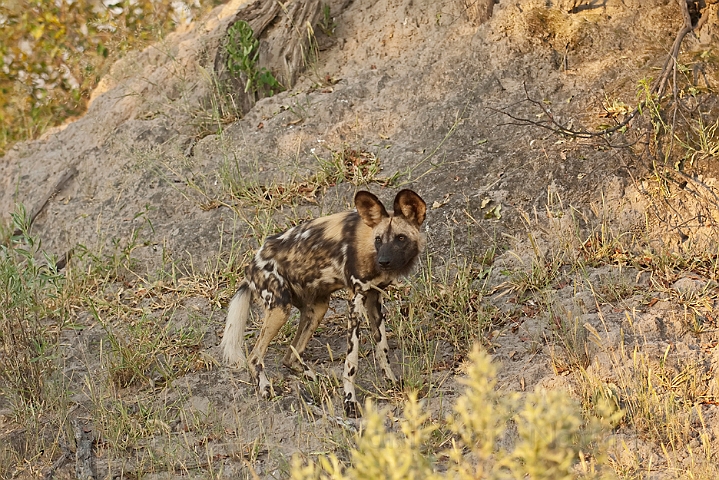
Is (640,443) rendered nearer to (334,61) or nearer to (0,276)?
(0,276)

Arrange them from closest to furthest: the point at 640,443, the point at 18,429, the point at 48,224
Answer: the point at 640,443 → the point at 18,429 → the point at 48,224

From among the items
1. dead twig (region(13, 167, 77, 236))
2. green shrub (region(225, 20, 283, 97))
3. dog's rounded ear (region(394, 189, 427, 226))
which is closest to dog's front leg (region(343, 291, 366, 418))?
dog's rounded ear (region(394, 189, 427, 226))

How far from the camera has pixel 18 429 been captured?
451 cm

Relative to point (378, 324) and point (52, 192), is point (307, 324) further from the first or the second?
point (52, 192)

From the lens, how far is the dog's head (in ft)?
14.7

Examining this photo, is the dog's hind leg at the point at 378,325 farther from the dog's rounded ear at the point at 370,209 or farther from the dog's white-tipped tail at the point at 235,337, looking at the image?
the dog's white-tipped tail at the point at 235,337

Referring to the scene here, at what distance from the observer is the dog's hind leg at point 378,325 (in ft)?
15.5

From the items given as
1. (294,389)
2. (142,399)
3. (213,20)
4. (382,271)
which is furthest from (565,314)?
(213,20)

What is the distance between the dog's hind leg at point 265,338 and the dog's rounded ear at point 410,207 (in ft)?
2.64

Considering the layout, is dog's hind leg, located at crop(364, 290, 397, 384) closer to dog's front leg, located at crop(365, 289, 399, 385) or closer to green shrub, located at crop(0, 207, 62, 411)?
dog's front leg, located at crop(365, 289, 399, 385)

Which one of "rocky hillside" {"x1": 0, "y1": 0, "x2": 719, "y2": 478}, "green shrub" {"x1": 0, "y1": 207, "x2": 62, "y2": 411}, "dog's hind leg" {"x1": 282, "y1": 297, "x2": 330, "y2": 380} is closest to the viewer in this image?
"rocky hillside" {"x1": 0, "y1": 0, "x2": 719, "y2": 478}

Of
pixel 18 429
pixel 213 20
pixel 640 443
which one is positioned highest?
pixel 213 20

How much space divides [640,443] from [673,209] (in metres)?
2.06

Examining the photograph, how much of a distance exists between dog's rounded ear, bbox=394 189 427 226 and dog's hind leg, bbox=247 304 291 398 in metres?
0.81
